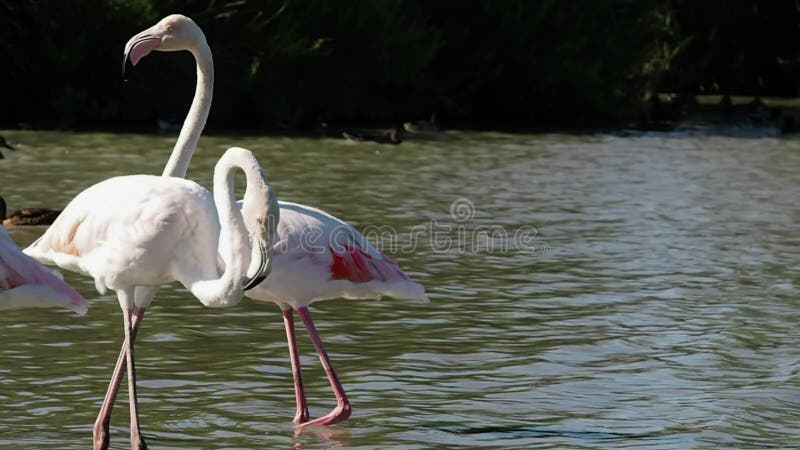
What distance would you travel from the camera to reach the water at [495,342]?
754 cm

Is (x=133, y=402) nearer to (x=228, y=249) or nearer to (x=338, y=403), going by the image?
(x=228, y=249)

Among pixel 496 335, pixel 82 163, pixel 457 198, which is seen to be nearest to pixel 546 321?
pixel 496 335

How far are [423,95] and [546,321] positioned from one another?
58.6 ft

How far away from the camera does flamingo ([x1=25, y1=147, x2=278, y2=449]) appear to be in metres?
6.38

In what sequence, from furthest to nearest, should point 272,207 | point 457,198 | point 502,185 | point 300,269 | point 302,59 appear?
point 302,59 < point 502,185 < point 457,198 < point 300,269 < point 272,207

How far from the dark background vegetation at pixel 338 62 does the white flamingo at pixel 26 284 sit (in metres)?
17.2

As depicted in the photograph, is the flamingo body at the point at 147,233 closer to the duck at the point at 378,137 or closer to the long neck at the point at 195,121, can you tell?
the long neck at the point at 195,121

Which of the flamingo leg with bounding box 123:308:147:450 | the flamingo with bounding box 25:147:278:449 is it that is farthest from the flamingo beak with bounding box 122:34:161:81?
the flamingo leg with bounding box 123:308:147:450

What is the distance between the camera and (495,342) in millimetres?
9500

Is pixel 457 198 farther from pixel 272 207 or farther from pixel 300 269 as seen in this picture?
pixel 272 207

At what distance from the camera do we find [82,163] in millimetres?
18922

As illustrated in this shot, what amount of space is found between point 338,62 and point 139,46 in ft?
63.7
